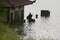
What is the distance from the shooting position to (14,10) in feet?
39.6

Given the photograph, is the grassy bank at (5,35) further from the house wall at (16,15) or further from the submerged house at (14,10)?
the house wall at (16,15)

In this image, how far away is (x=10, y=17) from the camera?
1161 centimetres

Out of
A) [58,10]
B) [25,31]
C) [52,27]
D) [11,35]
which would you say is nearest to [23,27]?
[25,31]

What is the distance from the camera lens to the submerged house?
1084cm

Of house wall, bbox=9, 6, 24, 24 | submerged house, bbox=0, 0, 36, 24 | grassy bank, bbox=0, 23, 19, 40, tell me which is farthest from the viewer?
house wall, bbox=9, 6, 24, 24

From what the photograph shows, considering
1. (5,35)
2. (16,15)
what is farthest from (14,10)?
(5,35)

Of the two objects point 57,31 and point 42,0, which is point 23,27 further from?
point 42,0

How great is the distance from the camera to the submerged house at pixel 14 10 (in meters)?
10.8

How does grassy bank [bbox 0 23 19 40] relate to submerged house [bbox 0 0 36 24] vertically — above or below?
below

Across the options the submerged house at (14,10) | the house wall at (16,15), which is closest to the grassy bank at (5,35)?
the submerged house at (14,10)

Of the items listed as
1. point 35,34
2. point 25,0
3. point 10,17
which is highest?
point 25,0

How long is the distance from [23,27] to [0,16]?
6.68ft

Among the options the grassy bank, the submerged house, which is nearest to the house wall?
the submerged house

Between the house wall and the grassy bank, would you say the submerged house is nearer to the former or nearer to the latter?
the house wall
